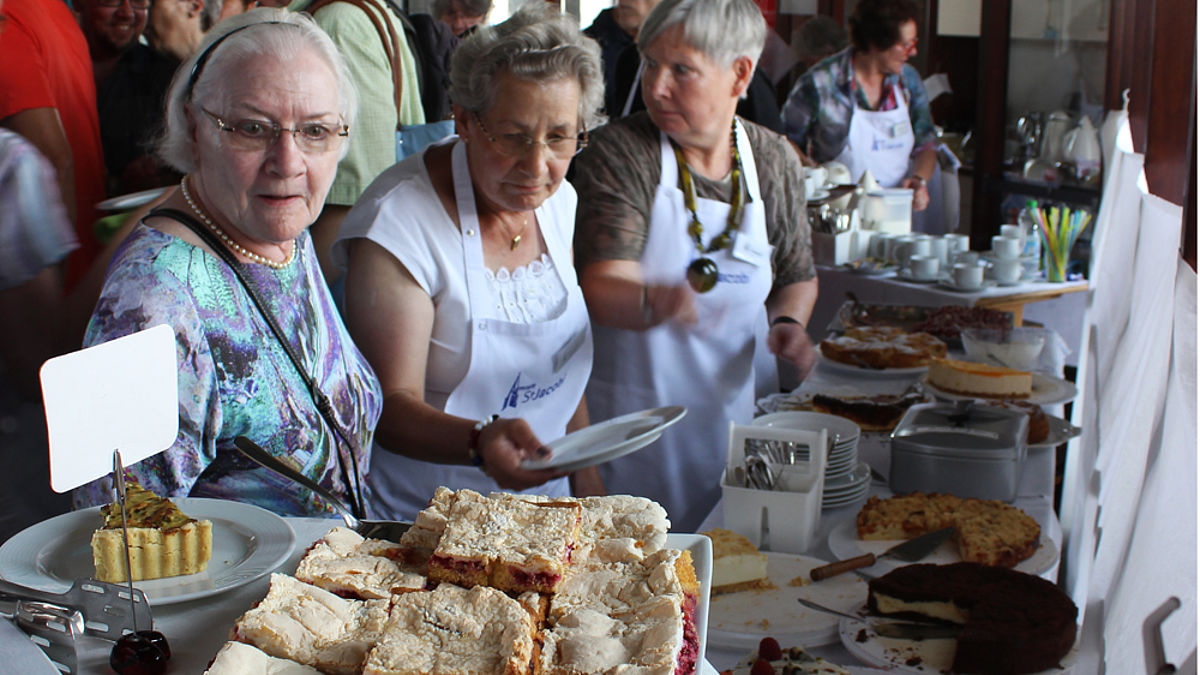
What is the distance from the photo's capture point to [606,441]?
1.54 m

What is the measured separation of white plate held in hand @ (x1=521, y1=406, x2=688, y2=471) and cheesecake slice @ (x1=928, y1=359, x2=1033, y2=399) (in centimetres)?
93

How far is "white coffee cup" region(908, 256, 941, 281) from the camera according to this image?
11.4 feet

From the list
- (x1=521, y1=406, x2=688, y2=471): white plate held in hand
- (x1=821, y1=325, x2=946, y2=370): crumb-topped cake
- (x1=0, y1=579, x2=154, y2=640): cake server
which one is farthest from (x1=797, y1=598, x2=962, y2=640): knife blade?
(x1=821, y1=325, x2=946, y2=370): crumb-topped cake

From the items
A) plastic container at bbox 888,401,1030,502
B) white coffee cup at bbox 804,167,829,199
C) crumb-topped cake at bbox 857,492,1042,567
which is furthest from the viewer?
white coffee cup at bbox 804,167,829,199

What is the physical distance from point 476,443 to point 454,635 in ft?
3.13

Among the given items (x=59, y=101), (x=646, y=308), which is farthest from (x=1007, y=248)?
(x=59, y=101)

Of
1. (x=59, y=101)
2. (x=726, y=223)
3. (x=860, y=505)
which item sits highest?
(x=59, y=101)

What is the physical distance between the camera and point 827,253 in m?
3.75

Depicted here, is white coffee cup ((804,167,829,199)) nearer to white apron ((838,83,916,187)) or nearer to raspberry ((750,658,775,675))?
white apron ((838,83,916,187))

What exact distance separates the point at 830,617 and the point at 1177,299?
0.59m

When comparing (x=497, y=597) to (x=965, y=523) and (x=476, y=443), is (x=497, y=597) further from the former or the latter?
(x=965, y=523)

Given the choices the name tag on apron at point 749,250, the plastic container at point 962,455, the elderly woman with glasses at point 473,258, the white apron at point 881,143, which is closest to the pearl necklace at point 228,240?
the elderly woman with glasses at point 473,258

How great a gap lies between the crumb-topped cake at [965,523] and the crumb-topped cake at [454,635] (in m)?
1.05

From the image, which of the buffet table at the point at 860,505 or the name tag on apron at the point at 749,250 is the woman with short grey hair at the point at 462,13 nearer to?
the name tag on apron at the point at 749,250
